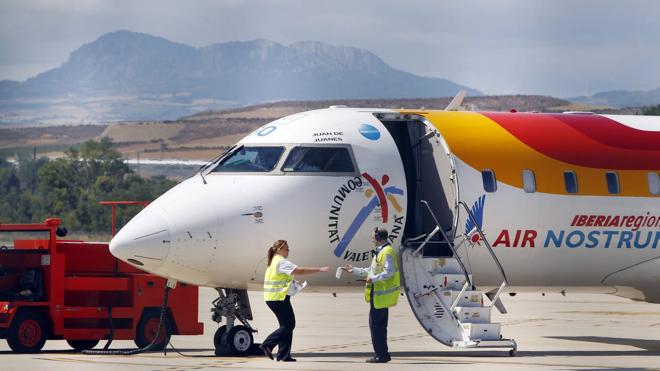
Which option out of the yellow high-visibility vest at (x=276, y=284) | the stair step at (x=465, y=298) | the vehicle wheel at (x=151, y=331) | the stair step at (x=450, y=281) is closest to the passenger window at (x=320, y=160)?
the yellow high-visibility vest at (x=276, y=284)

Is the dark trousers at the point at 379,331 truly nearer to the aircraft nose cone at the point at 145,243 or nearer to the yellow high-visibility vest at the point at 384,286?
the yellow high-visibility vest at the point at 384,286

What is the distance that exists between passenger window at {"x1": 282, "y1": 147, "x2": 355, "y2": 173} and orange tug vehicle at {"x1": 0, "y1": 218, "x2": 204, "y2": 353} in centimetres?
427

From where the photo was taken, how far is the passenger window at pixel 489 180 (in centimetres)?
2572

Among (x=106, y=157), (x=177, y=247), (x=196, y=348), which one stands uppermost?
(x=106, y=157)

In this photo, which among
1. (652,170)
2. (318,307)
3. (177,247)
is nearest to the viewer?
(177,247)

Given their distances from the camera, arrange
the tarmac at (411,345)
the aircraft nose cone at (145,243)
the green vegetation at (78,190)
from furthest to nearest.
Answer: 1. the green vegetation at (78,190)
2. the aircraft nose cone at (145,243)
3. the tarmac at (411,345)

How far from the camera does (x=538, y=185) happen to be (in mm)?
26219

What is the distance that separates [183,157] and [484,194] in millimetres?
160517

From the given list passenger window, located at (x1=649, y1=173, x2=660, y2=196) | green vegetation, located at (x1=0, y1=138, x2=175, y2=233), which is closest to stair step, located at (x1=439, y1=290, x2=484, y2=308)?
passenger window, located at (x1=649, y1=173, x2=660, y2=196)

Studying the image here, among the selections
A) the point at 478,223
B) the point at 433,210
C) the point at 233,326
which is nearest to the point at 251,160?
the point at 233,326

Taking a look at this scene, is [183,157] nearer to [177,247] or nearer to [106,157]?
[106,157]

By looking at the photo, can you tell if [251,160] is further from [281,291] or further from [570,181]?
[570,181]

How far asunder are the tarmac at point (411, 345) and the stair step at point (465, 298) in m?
0.94

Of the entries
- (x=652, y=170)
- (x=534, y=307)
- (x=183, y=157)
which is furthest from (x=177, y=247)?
(x=183, y=157)
